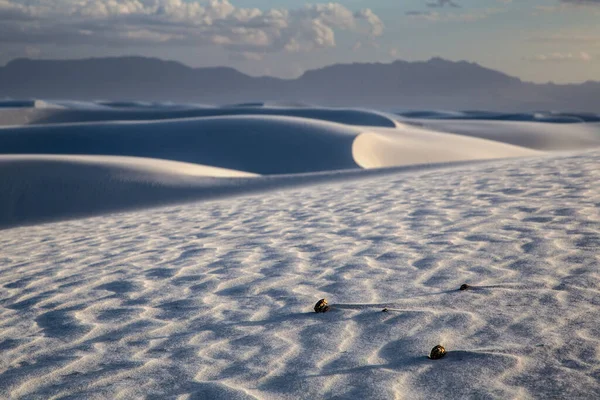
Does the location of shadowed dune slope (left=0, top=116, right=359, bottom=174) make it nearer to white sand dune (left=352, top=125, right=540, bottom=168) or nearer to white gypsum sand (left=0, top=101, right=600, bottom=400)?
white sand dune (left=352, top=125, right=540, bottom=168)

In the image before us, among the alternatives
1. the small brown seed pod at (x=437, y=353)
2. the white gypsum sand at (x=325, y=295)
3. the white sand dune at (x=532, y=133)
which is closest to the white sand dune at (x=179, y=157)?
the white gypsum sand at (x=325, y=295)

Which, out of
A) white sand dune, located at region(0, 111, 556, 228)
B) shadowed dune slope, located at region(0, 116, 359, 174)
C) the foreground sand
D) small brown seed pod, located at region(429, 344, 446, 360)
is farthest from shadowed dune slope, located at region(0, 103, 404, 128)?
small brown seed pod, located at region(429, 344, 446, 360)

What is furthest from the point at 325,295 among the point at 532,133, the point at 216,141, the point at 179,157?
the point at 532,133

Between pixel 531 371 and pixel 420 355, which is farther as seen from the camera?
pixel 420 355

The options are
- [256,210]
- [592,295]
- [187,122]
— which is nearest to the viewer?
[592,295]

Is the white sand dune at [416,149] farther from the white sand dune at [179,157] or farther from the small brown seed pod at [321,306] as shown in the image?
the small brown seed pod at [321,306]

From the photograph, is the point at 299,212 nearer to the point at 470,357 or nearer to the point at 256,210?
the point at 256,210

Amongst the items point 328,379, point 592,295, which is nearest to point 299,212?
point 592,295
